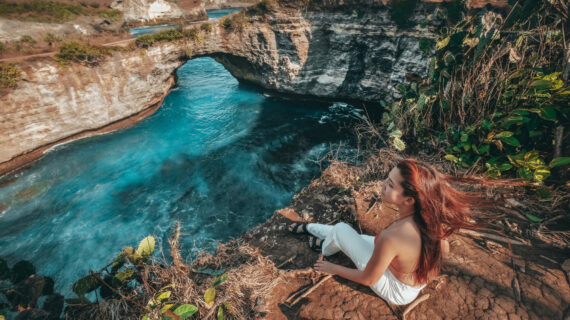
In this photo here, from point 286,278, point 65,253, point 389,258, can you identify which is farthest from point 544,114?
point 65,253

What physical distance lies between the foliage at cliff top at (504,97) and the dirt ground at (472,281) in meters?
0.85

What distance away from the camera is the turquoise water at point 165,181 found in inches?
265

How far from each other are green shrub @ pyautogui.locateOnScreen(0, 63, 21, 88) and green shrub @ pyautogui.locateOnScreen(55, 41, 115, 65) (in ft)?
4.32

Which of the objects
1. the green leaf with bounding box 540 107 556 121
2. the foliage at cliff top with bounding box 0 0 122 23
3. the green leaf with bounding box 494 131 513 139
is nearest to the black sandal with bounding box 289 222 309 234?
the green leaf with bounding box 494 131 513 139

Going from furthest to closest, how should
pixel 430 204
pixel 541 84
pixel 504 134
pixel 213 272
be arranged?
pixel 504 134, pixel 541 84, pixel 213 272, pixel 430 204

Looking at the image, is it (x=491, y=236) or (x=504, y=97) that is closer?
(x=491, y=236)

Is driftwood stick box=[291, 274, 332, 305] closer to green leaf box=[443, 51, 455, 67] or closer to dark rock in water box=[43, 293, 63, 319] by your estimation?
dark rock in water box=[43, 293, 63, 319]

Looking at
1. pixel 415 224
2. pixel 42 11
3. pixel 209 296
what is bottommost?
pixel 209 296

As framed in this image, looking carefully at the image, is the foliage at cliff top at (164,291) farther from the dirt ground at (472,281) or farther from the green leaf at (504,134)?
the green leaf at (504,134)

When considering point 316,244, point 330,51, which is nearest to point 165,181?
point 316,244

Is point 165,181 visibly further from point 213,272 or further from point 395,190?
point 395,190

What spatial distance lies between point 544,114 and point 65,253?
36.1 feet

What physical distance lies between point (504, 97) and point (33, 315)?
7411 mm

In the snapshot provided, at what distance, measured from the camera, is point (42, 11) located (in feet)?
36.5
